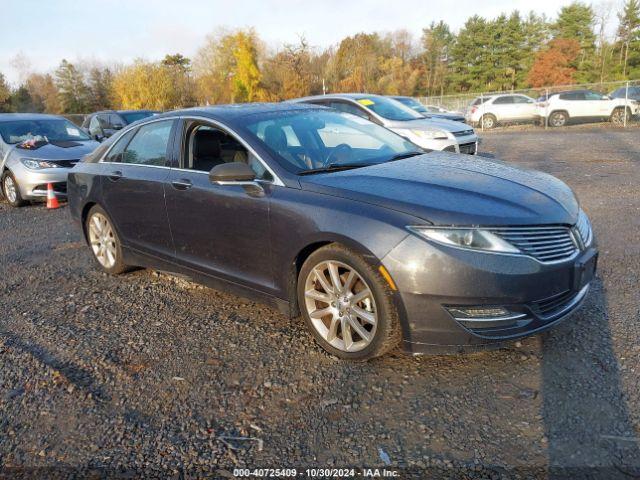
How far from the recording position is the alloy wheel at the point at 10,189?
31.5 feet

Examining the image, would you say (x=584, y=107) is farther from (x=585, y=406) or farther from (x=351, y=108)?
(x=585, y=406)

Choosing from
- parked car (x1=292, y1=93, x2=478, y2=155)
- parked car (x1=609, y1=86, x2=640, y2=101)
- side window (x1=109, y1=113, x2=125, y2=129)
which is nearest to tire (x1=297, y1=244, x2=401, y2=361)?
parked car (x1=292, y1=93, x2=478, y2=155)

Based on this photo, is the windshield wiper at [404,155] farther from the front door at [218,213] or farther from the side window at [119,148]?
the side window at [119,148]

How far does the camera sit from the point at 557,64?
52.2 m

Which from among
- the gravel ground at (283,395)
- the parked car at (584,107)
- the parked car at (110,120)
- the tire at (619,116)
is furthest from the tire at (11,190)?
the tire at (619,116)

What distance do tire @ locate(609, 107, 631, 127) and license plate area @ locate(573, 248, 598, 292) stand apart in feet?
71.2

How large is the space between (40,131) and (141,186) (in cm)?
710

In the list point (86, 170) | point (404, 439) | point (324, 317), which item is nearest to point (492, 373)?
point (404, 439)

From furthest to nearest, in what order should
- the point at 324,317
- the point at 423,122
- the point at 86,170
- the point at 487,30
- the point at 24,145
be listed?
the point at 487,30 → the point at 423,122 → the point at 24,145 → the point at 86,170 → the point at 324,317

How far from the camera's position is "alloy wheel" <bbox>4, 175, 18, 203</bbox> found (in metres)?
9.61

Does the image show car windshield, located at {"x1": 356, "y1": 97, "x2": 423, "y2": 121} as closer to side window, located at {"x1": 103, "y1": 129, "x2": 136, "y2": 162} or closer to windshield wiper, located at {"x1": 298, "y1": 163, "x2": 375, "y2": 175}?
side window, located at {"x1": 103, "y1": 129, "x2": 136, "y2": 162}

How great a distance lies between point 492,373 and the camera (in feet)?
10.2

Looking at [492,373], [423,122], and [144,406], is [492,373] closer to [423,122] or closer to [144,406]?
[144,406]

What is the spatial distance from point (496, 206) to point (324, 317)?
1.28 m
